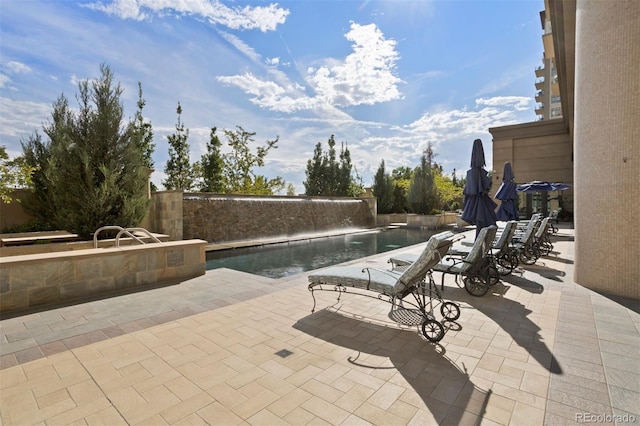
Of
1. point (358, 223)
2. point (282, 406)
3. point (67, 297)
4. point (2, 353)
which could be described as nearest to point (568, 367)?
point (282, 406)

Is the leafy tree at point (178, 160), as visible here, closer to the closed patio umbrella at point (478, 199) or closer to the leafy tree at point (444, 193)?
the leafy tree at point (444, 193)

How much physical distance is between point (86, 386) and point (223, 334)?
121 centimetres

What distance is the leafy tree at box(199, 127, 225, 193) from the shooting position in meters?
23.2

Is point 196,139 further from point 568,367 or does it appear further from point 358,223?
point 568,367

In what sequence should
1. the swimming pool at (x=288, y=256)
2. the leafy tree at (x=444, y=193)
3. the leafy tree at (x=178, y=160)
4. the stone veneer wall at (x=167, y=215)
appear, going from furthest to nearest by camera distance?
the leafy tree at (x=444, y=193)
the leafy tree at (x=178, y=160)
the stone veneer wall at (x=167, y=215)
the swimming pool at (x=288, y=256)

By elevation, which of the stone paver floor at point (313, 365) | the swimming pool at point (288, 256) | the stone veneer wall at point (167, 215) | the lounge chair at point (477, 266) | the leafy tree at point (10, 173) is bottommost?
the swimming pool at point (288, 256)

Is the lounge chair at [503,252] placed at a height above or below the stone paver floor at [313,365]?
above

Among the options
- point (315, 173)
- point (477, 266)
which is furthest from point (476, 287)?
point (315, 173)

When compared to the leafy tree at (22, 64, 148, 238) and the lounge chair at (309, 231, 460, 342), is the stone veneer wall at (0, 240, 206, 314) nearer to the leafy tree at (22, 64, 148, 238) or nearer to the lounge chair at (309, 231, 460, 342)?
the lounge chair at (309, 231, 460, 342)

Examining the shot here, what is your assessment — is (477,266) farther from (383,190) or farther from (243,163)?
(243,163)

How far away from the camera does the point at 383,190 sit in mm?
27031

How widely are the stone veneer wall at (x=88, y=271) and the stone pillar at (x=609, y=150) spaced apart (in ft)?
22.7

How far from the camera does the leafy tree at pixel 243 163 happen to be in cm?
2486

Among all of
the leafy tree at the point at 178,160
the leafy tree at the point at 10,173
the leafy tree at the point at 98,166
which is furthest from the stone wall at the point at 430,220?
the leafy tree at the point at 10,173
